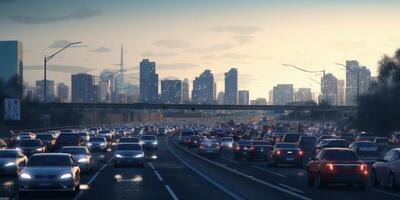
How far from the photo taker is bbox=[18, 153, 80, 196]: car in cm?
2622

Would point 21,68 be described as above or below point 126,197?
above

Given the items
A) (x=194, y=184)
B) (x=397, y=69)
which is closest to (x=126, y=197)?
(x=194, y=184)

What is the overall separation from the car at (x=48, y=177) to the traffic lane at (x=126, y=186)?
0.69 metres

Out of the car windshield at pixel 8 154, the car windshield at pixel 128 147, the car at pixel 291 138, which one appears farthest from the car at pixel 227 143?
the car windshield at pixel 8 154

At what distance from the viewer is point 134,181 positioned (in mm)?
35125

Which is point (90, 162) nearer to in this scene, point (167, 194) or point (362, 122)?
point (167, 194)

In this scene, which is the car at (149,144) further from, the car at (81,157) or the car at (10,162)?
the car at (10,162)

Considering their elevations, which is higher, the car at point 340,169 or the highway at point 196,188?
the car at point 340,169

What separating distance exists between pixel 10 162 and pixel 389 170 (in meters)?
17.3

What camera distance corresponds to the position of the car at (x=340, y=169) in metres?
30.4

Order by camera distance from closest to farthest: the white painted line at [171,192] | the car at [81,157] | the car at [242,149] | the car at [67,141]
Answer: the white painted line at [171,192] → the car at [81,157] → the car at [67,141] → the car at [242,149]

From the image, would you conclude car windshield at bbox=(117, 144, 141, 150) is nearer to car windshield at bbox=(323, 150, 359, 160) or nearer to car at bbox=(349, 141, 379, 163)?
car at bbox=(349, 141, 379, 163)

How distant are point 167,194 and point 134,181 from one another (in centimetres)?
782

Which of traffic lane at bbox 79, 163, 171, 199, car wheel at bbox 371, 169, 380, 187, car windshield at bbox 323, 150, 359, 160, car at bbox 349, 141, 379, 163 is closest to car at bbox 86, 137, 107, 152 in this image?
car at bbox 349, 141, 379, 163
